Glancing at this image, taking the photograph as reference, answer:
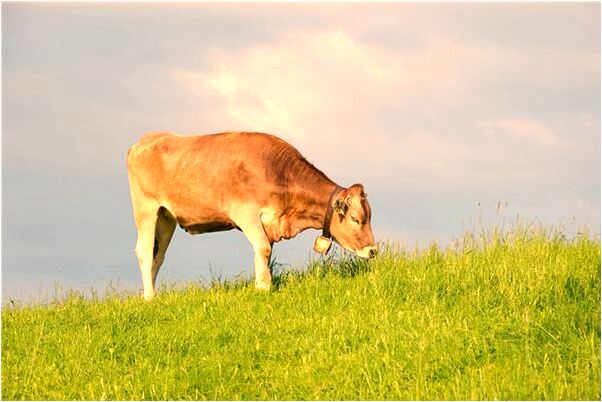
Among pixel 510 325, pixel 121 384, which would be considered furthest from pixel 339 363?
pixel 121 384

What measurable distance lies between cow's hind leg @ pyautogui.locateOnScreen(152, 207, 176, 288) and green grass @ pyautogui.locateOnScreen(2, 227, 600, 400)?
1910mm

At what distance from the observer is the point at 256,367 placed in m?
10.3

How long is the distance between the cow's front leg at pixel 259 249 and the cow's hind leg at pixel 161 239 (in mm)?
2997

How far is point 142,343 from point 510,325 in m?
5.12

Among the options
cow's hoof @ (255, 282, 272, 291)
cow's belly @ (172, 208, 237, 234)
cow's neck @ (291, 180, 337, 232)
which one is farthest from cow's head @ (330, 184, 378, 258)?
cow's belly @ (172, 208, 237, 234)

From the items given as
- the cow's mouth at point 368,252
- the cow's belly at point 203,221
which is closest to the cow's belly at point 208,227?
the cow's belly at point 203,221

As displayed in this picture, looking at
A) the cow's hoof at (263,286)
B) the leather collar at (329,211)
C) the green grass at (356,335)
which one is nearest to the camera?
the green grass at (356,335)

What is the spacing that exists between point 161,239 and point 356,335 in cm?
699

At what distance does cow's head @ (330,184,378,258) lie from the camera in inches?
543

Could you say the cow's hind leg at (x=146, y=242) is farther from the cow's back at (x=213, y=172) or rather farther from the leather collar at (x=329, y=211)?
the leather collar at (x=329, y=211)

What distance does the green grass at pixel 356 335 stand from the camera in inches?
A: 351

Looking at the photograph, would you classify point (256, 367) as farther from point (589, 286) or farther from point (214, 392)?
point (589, 286)

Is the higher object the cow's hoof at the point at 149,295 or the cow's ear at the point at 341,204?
the cow's ear at the point at 341,204

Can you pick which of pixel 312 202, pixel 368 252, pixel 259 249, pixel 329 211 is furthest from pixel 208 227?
pixel 368 252
